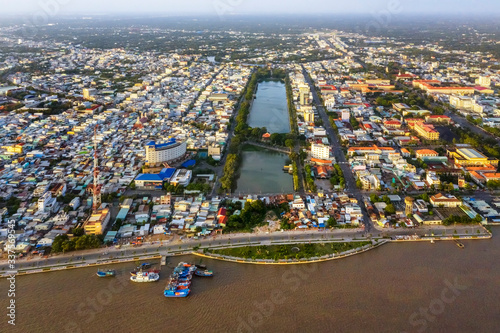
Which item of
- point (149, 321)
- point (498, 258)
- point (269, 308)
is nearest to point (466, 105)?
point (498, 258)

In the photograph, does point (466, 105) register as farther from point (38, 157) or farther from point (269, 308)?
point (38, 157)

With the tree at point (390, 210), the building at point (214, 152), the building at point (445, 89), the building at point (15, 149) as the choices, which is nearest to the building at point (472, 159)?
the tree at point (390, 210)

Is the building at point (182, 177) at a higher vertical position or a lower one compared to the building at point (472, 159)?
lower

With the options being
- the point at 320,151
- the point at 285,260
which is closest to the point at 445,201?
the point at 320,151

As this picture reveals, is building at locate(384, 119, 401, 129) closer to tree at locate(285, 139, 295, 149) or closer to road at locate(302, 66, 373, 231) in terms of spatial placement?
road at locate(302, 66, 373, 231)

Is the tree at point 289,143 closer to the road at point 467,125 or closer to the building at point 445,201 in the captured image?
the building at point 445,201
